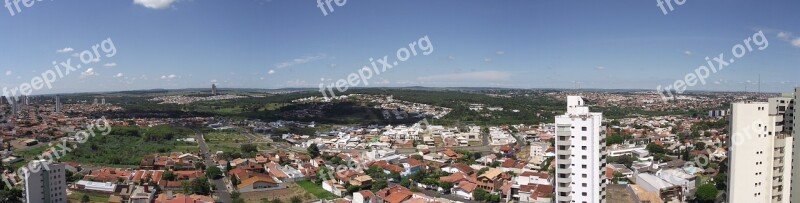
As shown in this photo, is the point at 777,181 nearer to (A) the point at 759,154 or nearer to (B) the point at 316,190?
(A) the point at 759,154

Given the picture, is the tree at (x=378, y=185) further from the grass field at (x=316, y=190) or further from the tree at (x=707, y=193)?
the tree at (x=707, y=193)

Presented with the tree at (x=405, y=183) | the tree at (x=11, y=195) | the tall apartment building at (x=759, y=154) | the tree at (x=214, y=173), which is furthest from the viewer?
the tree at (x=214, y=173)

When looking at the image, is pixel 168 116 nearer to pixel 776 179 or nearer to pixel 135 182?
pixel 135 182

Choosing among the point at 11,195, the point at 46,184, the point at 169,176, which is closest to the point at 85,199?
the point at 46,184

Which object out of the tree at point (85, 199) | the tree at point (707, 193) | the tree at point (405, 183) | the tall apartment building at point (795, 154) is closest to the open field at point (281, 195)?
the tree at point (405, 183)

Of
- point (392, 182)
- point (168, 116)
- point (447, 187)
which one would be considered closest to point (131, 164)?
point (392, 182)

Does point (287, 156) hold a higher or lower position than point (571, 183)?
lower

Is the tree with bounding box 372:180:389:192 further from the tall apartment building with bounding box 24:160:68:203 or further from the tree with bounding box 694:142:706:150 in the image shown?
the tree with bounding box 694:142:706:150
